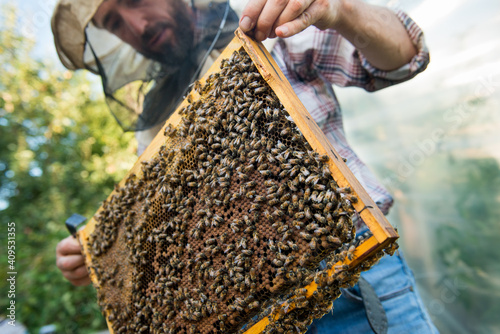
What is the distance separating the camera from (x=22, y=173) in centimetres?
1020

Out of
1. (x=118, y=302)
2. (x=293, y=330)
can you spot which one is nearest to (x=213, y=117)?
(x=293, y=330)

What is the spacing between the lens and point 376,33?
2033 mm

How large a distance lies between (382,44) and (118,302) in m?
3.00

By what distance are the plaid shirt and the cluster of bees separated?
2.97 feet

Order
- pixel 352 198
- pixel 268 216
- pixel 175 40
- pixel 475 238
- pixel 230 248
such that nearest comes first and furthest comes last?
pixel 352 198, pixel 268 216, pixel 230 248, pixel 175 40, pixel 475 238

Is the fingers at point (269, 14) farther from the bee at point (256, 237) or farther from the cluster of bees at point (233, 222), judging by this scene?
the bee at point (256, 237)

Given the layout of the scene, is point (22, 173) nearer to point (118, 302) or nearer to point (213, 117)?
point (118, 302)

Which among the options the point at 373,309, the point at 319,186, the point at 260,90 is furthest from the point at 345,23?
the point at 373,309

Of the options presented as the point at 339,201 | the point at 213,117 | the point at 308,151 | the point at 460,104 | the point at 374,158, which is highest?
the point at 213,117

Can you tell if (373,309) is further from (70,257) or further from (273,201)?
(70,257)

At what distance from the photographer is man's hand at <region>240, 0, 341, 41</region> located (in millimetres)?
1568

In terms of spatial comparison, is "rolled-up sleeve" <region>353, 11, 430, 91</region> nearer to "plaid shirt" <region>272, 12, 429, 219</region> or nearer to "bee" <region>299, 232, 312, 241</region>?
"plaid shirt" <region>272, 12, 429, 219</region>

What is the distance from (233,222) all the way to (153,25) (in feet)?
7.31

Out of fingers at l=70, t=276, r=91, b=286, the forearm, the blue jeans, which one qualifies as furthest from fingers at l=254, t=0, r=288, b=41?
fingers at l=70, t=276, r=91, b=286
